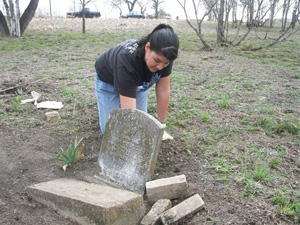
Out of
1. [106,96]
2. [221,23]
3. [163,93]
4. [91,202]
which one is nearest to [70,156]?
[106,96]

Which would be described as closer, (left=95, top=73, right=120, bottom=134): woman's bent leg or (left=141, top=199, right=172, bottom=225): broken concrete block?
(left=141, top=199, right=172, bottom=225): broken concrete block

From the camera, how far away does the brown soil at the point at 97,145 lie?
2.19 meters

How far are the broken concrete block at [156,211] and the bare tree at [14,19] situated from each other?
12673mm

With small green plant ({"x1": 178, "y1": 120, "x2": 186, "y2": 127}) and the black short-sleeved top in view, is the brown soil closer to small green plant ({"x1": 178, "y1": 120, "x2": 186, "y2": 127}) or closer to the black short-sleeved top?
small green plant ({"x1": 178, "y1": 120, "x2": 186, "y2": 127})

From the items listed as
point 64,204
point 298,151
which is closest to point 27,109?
point 64,204

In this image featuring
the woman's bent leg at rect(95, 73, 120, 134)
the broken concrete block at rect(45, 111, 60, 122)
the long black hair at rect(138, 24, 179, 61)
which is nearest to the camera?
the long black hair at rect(138, 24, 179, 61)

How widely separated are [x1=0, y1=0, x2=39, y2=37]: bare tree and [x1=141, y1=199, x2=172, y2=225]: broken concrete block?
1267cm

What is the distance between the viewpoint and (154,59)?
7.74 feet

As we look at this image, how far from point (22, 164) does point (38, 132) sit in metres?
0.77

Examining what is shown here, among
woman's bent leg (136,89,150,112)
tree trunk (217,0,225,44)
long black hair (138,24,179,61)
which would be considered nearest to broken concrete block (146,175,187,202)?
long black hair (138,24,179,61)

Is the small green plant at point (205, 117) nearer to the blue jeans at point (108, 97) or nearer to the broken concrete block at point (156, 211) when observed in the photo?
the blue jeans at point (108, 97)

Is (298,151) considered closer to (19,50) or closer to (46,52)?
(46,52)

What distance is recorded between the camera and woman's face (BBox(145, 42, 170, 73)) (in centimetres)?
232

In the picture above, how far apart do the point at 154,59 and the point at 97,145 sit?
1451mm
